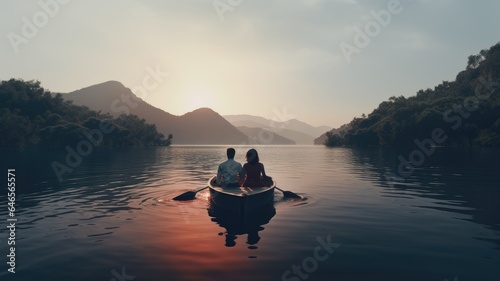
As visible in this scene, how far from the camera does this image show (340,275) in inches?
307

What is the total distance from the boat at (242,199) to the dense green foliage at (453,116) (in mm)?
105018

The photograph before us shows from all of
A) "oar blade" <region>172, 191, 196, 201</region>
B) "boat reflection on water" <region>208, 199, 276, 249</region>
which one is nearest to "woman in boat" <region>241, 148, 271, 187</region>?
"boat reflection on water" <region>208, 199, 276, 249</region>

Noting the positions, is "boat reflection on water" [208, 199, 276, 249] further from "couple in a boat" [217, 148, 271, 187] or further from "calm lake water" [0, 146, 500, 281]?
"couple in a boat" [217, 148, 271, 187]

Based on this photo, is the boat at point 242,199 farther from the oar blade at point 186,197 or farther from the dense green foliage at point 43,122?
the dense green foliage at point 43,122

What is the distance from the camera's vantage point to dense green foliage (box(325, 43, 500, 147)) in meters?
101

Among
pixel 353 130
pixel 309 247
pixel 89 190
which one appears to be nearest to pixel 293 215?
pixel 309 247

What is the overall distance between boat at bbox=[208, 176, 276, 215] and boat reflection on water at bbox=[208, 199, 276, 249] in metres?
0.25

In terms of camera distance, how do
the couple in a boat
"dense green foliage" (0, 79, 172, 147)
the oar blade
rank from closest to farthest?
the couple in a boat
the oar blade
"dense green foliage" (0, 79, 172, 147)

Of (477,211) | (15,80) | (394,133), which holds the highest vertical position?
(15,80)

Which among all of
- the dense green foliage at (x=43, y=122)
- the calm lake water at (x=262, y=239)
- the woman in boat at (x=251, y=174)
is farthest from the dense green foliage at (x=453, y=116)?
the dense green foliage at (x=43, y=122)

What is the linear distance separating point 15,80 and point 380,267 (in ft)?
546

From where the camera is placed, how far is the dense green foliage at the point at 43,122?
107 meters

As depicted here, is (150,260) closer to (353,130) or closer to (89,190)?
(89,190)

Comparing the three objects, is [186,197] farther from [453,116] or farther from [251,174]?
[453,116]
